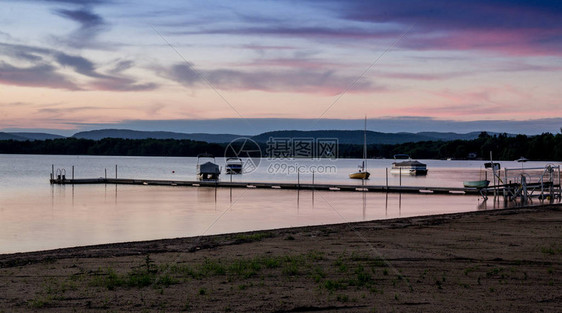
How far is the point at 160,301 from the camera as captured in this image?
7.85 m

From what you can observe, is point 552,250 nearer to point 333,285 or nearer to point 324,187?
point 333,285

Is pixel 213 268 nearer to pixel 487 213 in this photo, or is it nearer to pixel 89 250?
pixel 89 250

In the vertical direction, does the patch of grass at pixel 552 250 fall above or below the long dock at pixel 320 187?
above

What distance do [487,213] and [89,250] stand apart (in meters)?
14.3

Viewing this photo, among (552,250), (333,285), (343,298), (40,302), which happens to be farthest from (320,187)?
(40,302)

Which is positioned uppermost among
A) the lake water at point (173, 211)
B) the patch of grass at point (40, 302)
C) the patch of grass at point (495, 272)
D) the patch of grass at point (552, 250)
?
the patch of grass at point (552, 250)

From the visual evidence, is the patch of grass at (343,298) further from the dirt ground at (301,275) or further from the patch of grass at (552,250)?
the patch of grass at (552,250)

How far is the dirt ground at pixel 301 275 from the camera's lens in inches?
303

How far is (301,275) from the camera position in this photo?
9469mm

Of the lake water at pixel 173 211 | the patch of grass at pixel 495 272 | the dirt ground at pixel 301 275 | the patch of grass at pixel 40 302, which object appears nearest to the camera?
the patch of grass at pixel 40 302

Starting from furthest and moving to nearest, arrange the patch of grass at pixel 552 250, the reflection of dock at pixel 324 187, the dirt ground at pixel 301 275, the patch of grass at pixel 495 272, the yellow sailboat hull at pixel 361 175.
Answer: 1. the yellow sailboat hull at pixel 361 175
2. the reflection of dock at pixel 324 187
3. the patch of grass at pixel 552 250
4. the patch of grass at pixel 495 272
5. the dirt ground at pixel 301 275

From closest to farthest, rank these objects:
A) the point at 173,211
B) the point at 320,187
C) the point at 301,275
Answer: the point at 301,275 < the point at 173,211 < the point at 320,187

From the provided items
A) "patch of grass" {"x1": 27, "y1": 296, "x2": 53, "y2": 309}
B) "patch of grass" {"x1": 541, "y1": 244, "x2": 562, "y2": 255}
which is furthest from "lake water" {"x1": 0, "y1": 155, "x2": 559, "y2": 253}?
"patch of grass" {"x1": 541, "y1": 244, "x2": 562, "y2": 255}

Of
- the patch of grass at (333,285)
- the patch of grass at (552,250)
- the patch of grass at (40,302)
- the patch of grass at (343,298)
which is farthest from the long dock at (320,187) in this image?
the patch of grass at (40,302)
